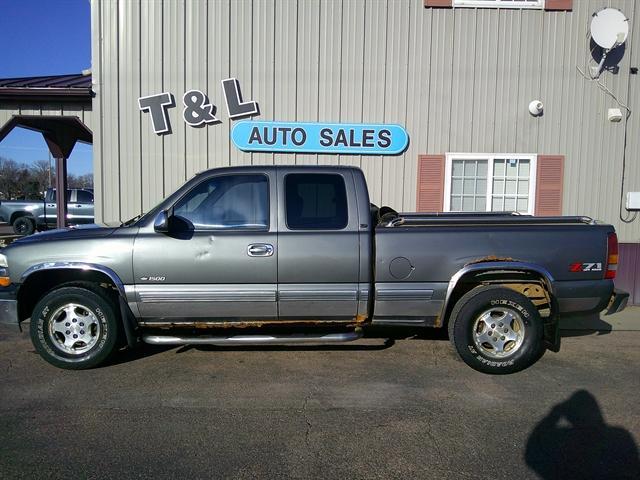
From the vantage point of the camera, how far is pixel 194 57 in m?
8.53

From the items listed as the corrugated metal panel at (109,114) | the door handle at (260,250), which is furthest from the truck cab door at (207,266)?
the corrugated metal panel at (109,114)

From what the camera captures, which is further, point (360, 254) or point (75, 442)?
point (360, 254)

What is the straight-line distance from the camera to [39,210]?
774 inches

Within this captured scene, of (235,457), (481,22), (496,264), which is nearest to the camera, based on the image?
(235,457)

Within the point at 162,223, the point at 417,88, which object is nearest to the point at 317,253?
the point at 162,223

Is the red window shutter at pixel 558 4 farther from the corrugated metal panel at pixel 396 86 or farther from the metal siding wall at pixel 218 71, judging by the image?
the metal siding wall at pixel 218 71

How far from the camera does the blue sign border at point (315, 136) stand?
852 centimetres

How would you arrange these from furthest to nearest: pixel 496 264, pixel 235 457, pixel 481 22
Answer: pixel 481 22 < pixel 496 264 < pixel 235 457

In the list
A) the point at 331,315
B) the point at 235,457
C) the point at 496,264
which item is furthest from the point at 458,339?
the point at 235,457

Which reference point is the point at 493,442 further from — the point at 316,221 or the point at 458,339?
the point at 316,221

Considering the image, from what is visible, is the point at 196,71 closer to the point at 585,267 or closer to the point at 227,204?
the point at 227,204

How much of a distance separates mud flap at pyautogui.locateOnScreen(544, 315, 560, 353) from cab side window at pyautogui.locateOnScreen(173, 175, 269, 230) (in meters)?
2.77

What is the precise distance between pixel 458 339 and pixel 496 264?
30.5 inches

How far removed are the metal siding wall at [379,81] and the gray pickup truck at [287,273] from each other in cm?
403
